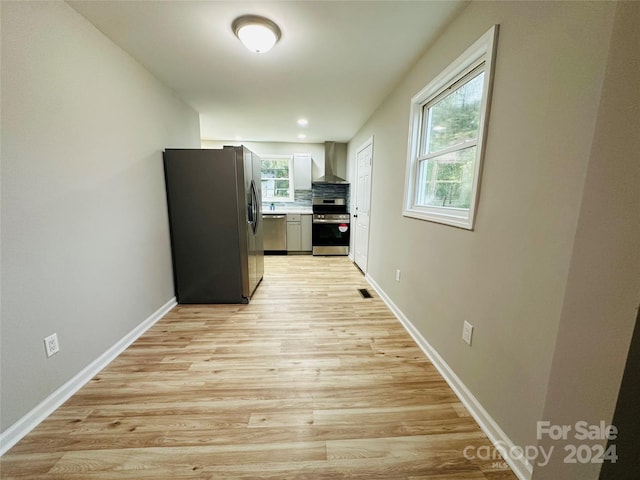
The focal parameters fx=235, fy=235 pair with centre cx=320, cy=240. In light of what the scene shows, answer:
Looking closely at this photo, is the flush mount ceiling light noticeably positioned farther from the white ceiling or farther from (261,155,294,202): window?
(261,155,294,202): window

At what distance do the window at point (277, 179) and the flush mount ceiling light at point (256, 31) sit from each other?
11.5 feet

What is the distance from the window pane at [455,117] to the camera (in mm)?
1454

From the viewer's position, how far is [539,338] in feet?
3.10

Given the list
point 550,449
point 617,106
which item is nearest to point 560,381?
point 550,449

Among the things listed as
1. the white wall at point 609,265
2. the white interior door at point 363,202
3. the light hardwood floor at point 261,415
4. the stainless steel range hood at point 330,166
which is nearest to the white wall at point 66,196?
the light hardwood floor at point 261,415

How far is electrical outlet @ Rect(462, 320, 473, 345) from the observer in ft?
4.45

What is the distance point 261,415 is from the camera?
51.1 inches

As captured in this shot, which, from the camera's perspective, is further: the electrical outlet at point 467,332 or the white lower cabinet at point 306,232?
the white lower cabinet at point 306,232

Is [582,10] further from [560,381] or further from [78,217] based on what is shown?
[78,217]

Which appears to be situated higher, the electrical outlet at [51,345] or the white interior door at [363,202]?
the white interior door at [363,202]

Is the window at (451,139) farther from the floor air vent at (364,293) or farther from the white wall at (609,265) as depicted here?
the floor air vent at (364,293)

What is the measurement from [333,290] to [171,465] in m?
2.23

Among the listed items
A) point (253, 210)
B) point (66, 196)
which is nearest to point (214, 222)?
point (253, 210)

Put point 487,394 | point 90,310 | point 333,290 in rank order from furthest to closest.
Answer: point 333,290 < point 90,310 < point 487,394
